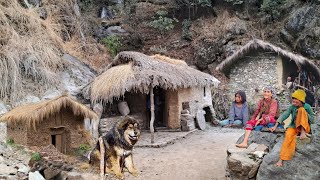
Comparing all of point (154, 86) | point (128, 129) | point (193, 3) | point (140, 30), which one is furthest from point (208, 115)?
point (128, 129)

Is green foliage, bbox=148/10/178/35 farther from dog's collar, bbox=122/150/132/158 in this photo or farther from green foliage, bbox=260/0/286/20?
dog's collar, bbox=122/150/132/158

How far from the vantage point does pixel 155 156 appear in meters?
9.62

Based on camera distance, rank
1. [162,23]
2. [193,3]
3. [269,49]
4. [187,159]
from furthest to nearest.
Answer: [193,3] → [162,23] → [269,49] → [187,159]

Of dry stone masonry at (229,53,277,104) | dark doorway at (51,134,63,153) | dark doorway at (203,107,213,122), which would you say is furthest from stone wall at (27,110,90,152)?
dry stone masonry at (229,53,277,104)

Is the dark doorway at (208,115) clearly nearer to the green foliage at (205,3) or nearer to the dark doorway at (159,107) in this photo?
the dark doorway at (159,107)

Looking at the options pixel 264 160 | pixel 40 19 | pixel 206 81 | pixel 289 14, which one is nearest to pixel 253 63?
pixel 206 81

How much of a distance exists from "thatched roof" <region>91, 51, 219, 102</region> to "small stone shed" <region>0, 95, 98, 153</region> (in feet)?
10.1

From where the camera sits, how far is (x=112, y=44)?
64.6 feet

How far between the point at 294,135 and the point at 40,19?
12453mm

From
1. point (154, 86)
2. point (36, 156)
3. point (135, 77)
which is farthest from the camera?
point (154, 86)

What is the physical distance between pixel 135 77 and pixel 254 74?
7412 millimetres

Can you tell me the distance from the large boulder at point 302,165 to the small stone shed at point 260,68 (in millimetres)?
10555

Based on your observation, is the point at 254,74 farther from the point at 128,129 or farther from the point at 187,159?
A: the point at 128,129

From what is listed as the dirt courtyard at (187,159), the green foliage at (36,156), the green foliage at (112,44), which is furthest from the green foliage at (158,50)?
the green foliage at (36,156)
